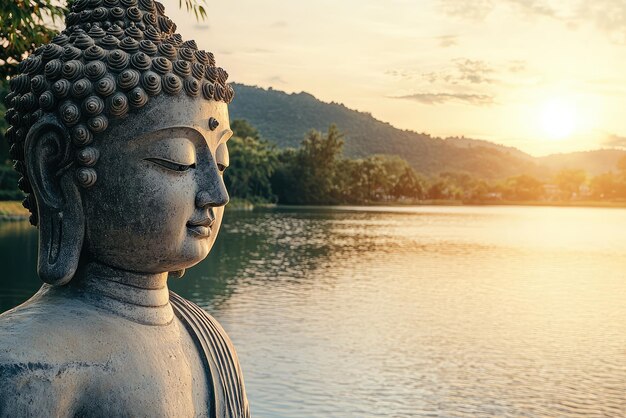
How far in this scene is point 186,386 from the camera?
242cm

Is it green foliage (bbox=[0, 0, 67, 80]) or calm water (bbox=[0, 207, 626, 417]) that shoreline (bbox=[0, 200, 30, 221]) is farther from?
green foliage (bbox=[0, 0, 67, 80])

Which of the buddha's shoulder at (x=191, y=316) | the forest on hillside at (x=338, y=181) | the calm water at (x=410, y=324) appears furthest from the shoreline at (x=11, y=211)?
the buddha's shoulder at (x=191, y=316)

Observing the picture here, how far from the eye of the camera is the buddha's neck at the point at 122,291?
2398mm

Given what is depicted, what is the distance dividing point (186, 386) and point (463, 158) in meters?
189

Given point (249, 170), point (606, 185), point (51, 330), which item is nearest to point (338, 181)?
point (249, 170)

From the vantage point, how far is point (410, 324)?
59.5ft

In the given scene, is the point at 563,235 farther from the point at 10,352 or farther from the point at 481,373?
the point at 10,352

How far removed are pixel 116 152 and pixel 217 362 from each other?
0.72m

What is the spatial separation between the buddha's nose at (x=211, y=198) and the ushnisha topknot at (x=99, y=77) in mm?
288

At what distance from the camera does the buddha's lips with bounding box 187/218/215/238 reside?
242 centimetres

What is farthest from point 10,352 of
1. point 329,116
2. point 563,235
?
point 329,116

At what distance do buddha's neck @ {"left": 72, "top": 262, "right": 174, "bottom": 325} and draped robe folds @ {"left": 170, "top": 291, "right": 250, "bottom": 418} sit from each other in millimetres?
167

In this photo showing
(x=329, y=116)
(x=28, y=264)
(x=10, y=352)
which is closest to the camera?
(x=10, y=352)

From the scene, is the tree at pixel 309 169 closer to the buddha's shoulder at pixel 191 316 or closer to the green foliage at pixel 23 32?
the green foliage at pixel 23 32
